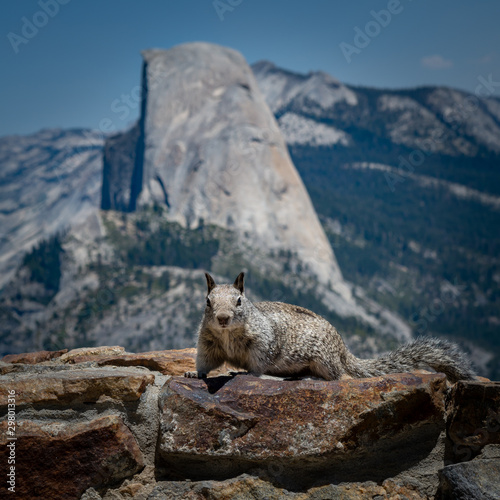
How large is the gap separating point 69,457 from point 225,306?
2.08 meters

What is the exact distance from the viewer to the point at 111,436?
4.50 meters

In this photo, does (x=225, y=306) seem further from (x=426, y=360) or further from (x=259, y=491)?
(x=426, y=360)

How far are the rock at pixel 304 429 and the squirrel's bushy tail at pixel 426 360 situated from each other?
919 mm

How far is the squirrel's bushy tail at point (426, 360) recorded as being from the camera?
18.1 ft

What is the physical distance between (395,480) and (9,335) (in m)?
177

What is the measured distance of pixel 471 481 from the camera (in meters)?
4.17

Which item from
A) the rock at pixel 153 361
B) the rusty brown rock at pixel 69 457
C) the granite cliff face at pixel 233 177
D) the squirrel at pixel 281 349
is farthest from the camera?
the granite cliff face at pixel 233 177

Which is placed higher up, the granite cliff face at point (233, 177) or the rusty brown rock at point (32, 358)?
the granite cliff face at point (233, 177)

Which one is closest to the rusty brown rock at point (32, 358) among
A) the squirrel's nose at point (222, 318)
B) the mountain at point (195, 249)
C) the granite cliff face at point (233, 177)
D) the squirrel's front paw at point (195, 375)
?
the squirrel's front paw at point (195, 375)

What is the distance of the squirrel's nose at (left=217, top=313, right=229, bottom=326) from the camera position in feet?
18.2

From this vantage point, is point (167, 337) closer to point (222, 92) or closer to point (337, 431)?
point (222, 92)

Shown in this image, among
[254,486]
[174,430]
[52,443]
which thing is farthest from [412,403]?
[52,443]

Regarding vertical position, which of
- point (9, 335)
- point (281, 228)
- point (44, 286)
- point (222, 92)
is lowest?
point (9, 335)

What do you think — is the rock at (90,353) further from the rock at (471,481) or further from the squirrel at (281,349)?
the rock at (471,481)
